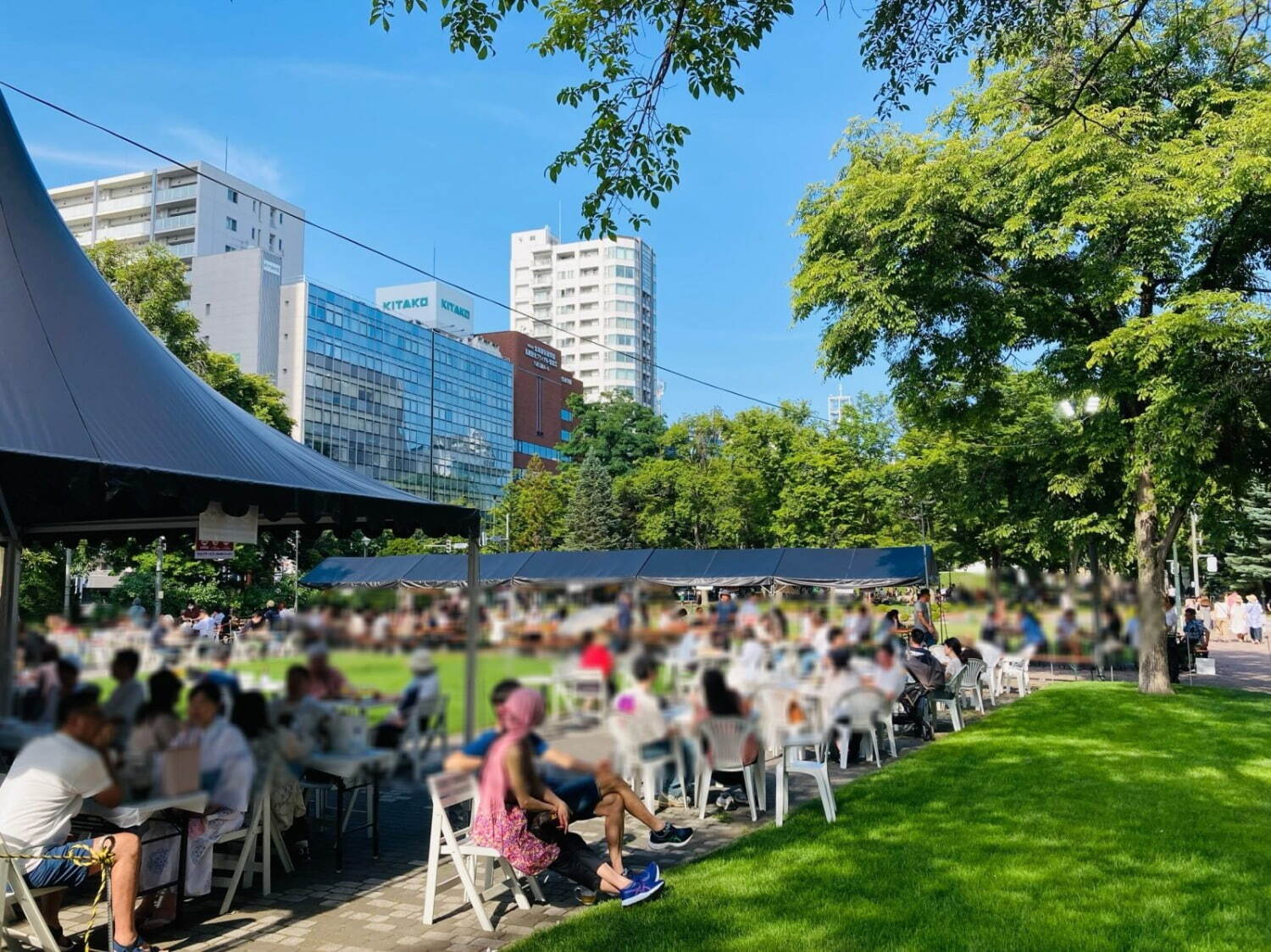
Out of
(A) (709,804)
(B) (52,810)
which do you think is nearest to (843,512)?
(A) (709,804)

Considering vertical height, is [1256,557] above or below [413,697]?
above

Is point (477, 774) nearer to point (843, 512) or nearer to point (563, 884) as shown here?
point (563, 884)

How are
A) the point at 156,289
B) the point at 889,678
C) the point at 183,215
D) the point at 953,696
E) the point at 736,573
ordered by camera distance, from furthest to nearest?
the point at 183,215 → the point at 156,289 → the point at 953,696 → the point at 736,573 → the point at 889,678

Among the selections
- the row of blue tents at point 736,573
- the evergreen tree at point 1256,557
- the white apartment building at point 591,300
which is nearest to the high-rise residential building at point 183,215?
the white apartment building at point 591,300

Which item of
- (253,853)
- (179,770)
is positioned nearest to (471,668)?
(179,770)

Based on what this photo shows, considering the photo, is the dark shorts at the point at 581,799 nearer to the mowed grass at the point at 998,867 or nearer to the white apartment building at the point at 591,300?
the mowed grass at the point at 998,867

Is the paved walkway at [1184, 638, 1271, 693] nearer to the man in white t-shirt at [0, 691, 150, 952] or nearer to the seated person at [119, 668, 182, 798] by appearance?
the man in white t-shirt at [0, 691, 150, 952]

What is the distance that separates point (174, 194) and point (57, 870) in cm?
8647

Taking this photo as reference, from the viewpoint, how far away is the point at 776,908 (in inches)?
207

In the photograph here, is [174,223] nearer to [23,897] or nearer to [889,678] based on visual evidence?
[23,897]

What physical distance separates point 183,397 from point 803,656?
6.52 m

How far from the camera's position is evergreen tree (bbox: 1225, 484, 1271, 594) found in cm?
4034

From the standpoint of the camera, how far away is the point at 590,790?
5.39 metres

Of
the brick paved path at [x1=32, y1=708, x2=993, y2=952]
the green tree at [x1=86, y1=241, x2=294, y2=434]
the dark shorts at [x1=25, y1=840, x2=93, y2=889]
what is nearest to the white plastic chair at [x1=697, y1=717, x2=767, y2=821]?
the brick paved path at [x1=32, y1=708, x2=993, y2=952]
